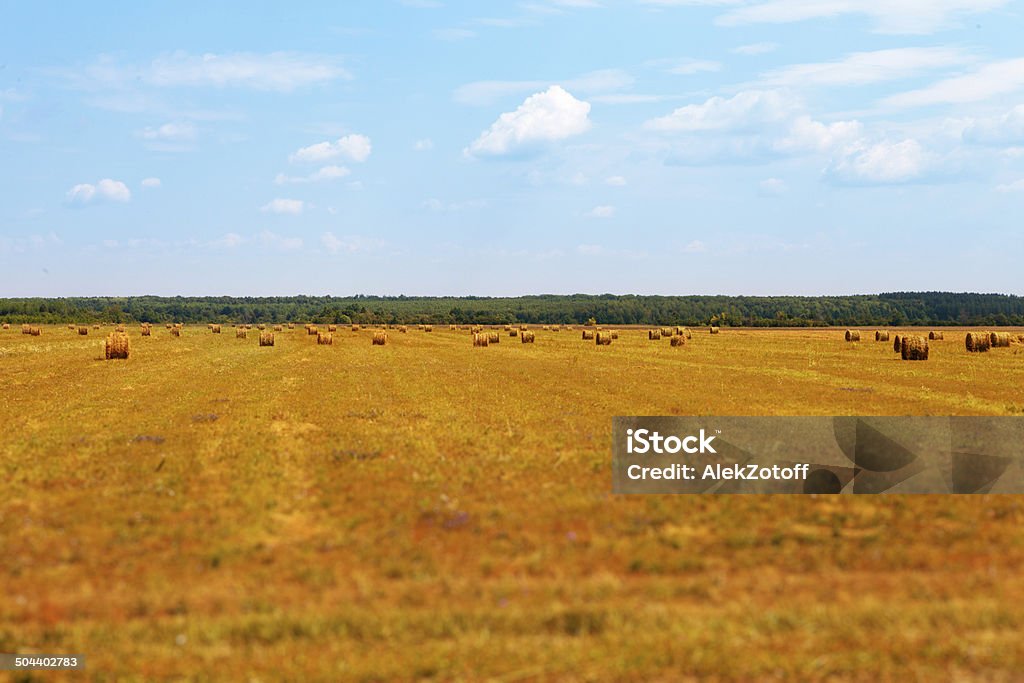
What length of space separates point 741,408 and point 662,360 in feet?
72.2

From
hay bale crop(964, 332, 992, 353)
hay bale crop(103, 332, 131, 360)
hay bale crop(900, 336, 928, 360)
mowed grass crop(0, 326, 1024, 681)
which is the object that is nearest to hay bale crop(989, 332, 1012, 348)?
hay bale crop(964, 332, 992, 353)

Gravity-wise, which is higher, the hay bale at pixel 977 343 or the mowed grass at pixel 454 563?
the hay bale at pixel 977 343

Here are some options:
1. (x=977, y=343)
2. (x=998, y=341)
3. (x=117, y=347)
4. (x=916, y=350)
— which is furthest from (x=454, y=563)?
(x=998, y=341)

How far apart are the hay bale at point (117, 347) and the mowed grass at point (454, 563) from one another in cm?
2652

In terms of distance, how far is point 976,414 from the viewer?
78.7 ft

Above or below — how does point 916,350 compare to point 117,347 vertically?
above

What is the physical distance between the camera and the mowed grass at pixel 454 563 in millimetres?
8570

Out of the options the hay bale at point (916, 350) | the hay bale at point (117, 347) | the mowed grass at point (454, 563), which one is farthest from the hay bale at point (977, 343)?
the hay bale at point (117, 347)

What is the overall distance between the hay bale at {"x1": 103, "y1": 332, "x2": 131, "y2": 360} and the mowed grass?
26519 millimetres

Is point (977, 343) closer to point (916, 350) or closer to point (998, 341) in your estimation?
point (998, 341)

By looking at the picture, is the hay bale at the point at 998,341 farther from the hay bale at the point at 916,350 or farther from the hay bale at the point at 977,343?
the hay bale at the point at 916,350

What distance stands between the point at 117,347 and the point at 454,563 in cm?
4284

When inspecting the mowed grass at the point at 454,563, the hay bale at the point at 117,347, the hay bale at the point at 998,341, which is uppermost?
the hay bale at the point at 998,341

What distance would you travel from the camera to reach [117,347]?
48.5 m
